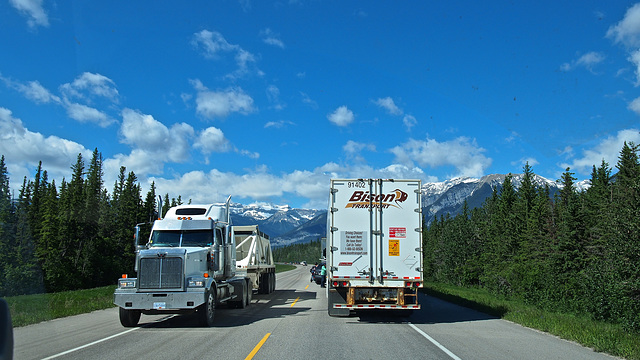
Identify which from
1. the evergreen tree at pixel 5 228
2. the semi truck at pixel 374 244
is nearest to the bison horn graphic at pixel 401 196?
the semi truck at pixel 374 244

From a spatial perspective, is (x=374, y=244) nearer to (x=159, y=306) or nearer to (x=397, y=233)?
(x=397, y=233)

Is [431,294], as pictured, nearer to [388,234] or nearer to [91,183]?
[388,234]

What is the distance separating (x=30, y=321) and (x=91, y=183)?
87440 mm

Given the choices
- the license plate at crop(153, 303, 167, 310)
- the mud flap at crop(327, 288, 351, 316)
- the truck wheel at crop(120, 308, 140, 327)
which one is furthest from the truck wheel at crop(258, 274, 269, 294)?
the license plate at crop(153, 303, 167, 310)

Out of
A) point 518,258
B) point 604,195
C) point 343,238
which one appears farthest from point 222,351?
point 604,195

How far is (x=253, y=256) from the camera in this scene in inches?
992

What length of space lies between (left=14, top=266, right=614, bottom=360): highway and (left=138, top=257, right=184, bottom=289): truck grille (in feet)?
3.97

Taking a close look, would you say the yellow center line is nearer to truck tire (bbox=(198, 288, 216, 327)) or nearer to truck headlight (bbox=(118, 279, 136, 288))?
truck tire (bbox=(198, 288, 216, 327))

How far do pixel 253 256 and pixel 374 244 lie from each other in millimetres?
11611

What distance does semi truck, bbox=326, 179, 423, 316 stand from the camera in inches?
584

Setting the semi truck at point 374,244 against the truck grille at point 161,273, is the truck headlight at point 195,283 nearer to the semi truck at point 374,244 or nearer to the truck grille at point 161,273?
the truck grille at point 161,273

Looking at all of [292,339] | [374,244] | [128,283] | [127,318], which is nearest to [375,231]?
[374,244]

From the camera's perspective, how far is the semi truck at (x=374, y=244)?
1484cm

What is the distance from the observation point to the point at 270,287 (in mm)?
29031
